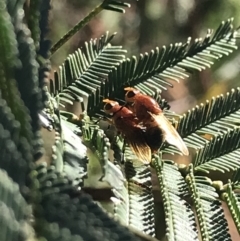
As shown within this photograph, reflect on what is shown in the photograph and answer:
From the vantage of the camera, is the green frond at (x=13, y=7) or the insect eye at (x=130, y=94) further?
the insect eye at (x=130, y=94)

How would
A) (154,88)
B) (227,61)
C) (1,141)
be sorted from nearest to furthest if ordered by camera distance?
1. (1,141)
2. (154,88)
3. (227,61)

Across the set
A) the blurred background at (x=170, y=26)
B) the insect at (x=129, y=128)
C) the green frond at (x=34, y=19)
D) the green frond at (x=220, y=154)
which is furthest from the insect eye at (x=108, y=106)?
the blurred background at (x=170, y=26)

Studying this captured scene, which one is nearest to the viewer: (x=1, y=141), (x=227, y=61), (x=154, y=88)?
(x=1, y=141)

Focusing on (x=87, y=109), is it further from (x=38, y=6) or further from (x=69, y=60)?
(x=38, y=6)

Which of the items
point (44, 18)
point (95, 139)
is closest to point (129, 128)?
point (95, 139)

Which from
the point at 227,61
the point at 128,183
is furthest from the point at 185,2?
the point at 128,183

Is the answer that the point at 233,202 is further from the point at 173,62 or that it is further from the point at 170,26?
the point at 170,26

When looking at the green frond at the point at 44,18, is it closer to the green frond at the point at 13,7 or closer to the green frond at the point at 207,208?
the green frond at the point at 13,7
